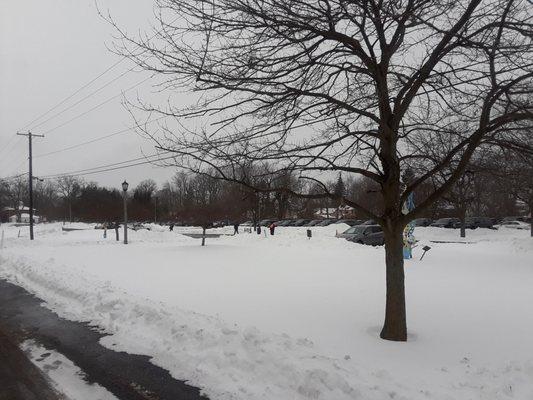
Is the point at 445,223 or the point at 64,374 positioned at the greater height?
the point at 445,223

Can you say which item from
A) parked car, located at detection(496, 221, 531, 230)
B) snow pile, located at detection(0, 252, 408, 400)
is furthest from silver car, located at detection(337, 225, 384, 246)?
parked car, located at detection(496, 221, 531, 230)

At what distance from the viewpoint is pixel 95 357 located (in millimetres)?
6305

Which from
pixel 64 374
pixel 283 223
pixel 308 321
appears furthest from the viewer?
pixel 283 223

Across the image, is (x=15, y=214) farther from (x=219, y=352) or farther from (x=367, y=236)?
(x=219, y=352)

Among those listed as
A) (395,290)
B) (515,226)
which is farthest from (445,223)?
(395,290)

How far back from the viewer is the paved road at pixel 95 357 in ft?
16.8

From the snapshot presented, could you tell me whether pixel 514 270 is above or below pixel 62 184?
below

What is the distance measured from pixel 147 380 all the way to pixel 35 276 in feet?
31.2

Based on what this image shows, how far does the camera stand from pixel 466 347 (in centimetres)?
663

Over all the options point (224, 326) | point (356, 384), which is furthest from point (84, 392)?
point (356, 384)

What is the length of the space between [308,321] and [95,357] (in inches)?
133

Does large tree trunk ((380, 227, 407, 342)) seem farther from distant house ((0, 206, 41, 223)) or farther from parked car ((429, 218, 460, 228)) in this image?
Answer: distant house ((0, 206, 41, 223))

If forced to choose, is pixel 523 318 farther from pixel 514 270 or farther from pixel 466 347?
pixel 514 270

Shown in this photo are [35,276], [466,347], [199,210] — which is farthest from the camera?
[199,210]
